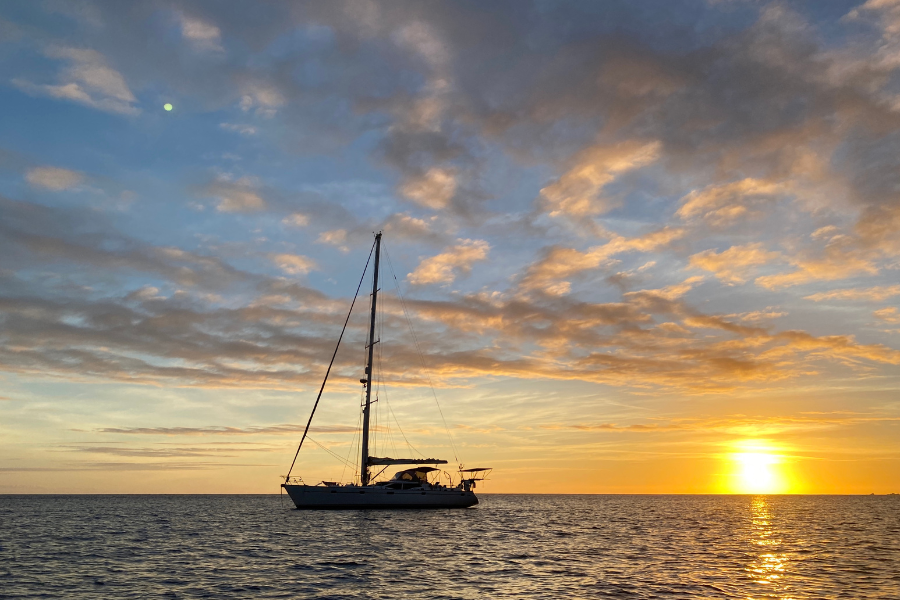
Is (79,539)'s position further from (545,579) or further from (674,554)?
(674,554)

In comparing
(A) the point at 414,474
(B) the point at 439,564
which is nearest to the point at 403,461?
(A) the point at 414,474

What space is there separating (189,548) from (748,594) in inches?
1538

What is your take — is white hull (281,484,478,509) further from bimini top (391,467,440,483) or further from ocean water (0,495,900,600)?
ocean water (0,495,900,600)

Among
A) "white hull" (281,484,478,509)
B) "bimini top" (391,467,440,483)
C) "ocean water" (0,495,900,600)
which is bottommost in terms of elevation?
"ocean water" (0,495,900,600)

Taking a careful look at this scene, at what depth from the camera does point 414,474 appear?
3351 inches

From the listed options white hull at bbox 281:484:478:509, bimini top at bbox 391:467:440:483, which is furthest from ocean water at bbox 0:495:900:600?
bimini top at bbox 391:467:440:483

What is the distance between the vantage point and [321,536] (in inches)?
2165

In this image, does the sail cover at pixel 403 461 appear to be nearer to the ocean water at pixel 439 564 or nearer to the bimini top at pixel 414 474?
the bimini top at pixel 414 474

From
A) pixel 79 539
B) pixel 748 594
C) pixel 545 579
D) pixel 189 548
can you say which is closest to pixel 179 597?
pixel 545 579

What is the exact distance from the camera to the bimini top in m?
83.4

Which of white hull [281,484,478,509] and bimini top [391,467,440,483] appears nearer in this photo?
white hull [281,484,478,509]

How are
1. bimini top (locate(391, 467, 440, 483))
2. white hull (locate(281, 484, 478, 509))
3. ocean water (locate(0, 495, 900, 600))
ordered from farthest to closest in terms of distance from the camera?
bimini top (locate(391, 467, 440, 483)), white hull (locate(281, 484, 478, 509)), ocean water (locate(0, 495, 900, 600))

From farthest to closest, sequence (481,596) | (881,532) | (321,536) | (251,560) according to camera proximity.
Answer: (881,532)
(321,536)
(251,560)
(481,596)

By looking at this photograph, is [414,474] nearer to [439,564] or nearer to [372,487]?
[372,487]
